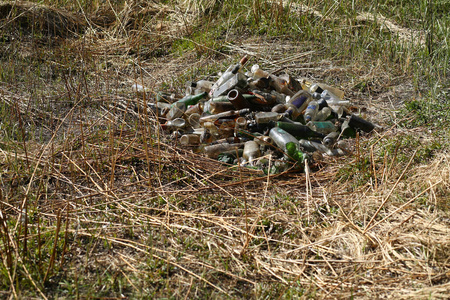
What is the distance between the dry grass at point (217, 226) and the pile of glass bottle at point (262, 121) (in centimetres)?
20

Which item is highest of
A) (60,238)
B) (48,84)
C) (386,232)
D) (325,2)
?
(325,2)

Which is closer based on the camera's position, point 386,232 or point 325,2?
point 386,232

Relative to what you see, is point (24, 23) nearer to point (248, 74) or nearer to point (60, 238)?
point (248, 74)

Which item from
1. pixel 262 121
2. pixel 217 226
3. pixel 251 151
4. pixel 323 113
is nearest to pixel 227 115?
pixel 262 121

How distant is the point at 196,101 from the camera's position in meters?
4.61

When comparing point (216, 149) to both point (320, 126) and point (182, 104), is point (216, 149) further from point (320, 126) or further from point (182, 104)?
point (320, 126)

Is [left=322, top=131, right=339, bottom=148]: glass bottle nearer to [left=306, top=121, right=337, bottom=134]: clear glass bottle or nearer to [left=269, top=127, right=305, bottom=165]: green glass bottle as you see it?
[left=306, top=121, right=337, bottom=134]: clear glass bottle

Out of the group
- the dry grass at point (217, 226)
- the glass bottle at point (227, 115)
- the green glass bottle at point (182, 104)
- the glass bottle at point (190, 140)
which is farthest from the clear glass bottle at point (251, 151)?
the green glass bottle at point (182, 104)

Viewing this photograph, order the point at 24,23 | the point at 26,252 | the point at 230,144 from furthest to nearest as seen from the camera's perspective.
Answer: the point at 24,23 → the point at 230,144 → the point at 26,252

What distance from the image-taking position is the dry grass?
7.41ft

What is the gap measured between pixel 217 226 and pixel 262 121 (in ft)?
4.56

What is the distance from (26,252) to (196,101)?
8.71 ft

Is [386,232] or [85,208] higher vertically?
[386,232]

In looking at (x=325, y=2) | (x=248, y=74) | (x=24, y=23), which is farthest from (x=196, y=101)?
(x=24, y=23)
